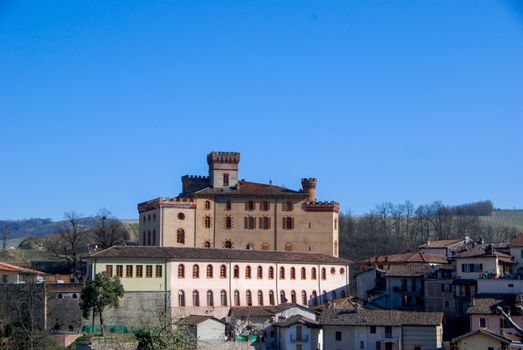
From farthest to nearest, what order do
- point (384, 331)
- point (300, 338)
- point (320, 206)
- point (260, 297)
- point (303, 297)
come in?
point (320, 206) → point (303, 297) → point (260, 297) → point (300, 338) → point (384, 331)

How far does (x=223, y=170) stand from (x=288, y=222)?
7.64 metres

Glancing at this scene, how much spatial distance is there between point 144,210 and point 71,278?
11.2 m

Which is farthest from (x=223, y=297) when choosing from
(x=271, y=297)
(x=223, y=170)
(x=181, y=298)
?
(x=223, y=170)

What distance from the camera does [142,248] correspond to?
72.9m

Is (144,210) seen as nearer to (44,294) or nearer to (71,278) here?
(71,278)

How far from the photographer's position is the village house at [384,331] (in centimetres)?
6506

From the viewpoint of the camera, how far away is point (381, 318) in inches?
2625

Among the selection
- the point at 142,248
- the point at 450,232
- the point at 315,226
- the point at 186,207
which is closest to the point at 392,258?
the point at 315,226

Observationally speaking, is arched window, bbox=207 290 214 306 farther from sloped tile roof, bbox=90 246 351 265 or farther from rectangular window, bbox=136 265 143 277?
rectangular window, bbox=136 265 143 277

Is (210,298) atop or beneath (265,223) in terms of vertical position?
beneath

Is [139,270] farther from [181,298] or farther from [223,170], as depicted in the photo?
[223,170]

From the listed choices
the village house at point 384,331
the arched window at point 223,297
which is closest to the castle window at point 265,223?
the arched window at point 223,297

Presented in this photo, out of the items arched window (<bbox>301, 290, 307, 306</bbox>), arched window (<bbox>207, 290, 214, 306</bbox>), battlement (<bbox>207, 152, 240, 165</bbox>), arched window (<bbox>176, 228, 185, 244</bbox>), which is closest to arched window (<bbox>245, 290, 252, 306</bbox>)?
arched window (<bbox>207, 290, 214, 306</bbox>)

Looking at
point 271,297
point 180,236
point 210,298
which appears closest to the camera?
point 210,298
